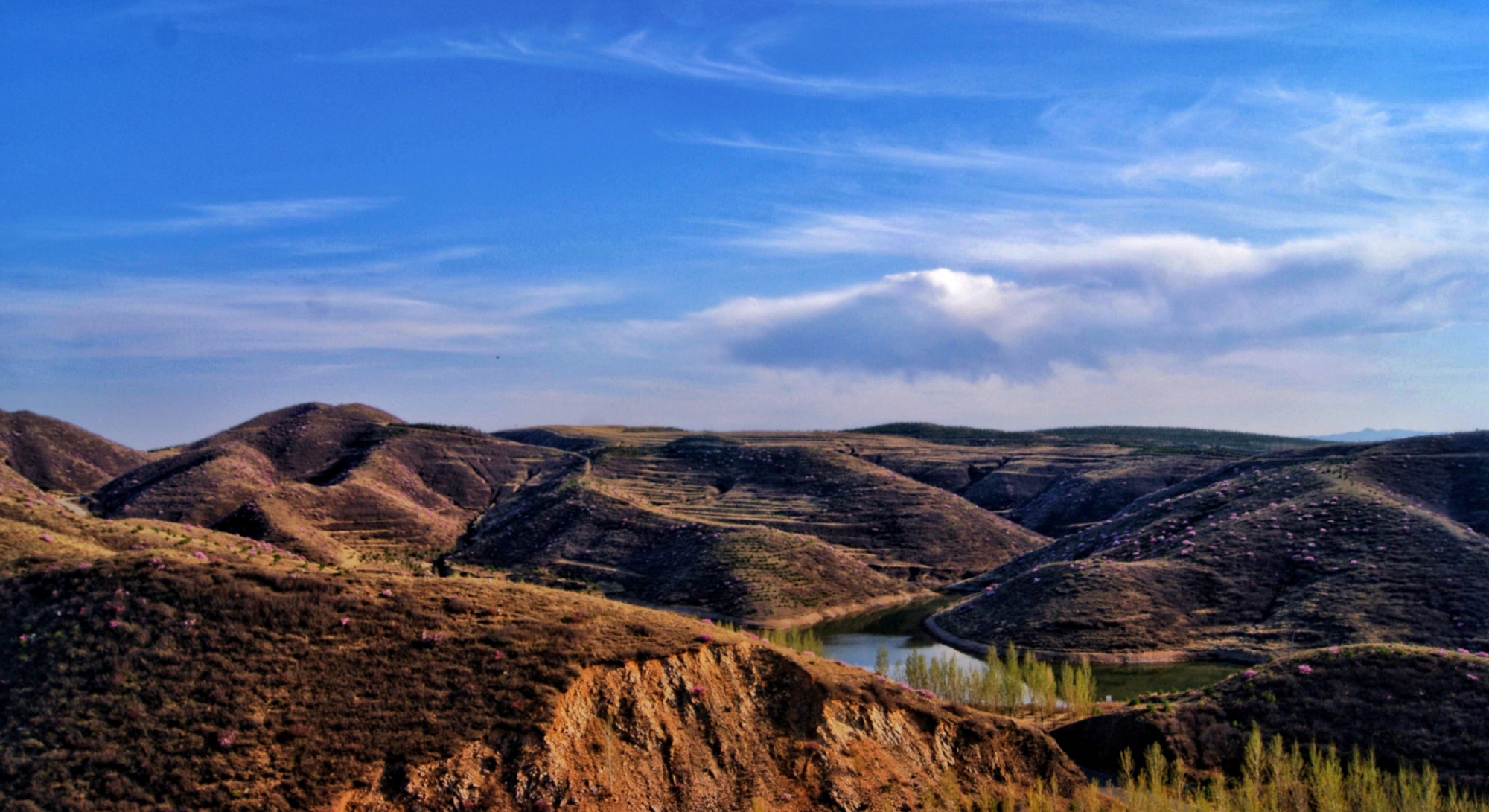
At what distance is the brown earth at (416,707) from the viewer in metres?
24.7

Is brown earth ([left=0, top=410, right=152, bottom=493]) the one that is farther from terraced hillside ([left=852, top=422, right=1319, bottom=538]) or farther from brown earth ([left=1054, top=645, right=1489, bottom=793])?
brown earth ([left=1054, top=645, right=1489, bottom=793])

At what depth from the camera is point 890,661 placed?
183 ft

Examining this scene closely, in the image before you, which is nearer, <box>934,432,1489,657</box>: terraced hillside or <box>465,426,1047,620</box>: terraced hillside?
<box>934,432,1489,657</box>: terraced hillside

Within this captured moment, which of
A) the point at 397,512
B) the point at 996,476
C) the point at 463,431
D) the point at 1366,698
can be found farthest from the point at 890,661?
the point at 463,431

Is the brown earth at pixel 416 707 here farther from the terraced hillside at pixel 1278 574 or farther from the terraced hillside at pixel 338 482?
the terraced hillside at pixel 338 482

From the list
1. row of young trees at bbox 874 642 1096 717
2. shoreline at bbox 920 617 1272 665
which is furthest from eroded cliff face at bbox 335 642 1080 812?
shoreline at bbox 920 617 1272 665

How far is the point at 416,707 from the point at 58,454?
374 ft

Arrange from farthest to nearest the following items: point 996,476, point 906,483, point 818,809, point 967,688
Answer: point 996,476 → point 906,483 → point 967,688 → point 818,809

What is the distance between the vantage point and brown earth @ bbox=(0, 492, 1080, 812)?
2470 cm

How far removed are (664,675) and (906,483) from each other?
82064mm

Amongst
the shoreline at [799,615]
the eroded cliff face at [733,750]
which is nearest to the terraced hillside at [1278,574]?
the shoreline at [799,615]

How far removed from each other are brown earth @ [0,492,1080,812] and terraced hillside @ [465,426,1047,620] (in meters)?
39.4

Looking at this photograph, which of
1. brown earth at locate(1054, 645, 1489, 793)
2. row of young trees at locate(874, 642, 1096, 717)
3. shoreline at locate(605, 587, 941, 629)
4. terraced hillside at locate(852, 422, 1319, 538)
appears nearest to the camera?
brown earth at locate(1054, 645, 1489, 793)

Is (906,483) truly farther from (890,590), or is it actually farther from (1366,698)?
(1366,698)
